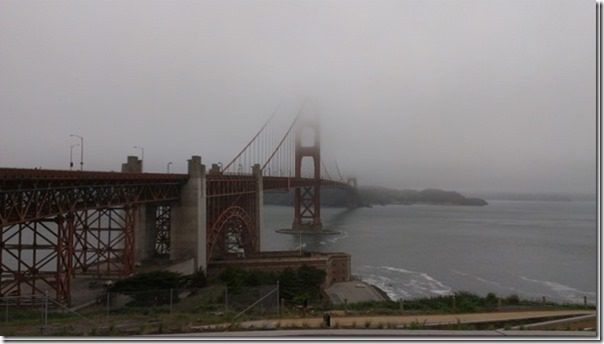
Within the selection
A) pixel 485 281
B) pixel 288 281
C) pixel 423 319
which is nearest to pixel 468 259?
pixel 485 281

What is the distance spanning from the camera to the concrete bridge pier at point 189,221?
32.9 ft

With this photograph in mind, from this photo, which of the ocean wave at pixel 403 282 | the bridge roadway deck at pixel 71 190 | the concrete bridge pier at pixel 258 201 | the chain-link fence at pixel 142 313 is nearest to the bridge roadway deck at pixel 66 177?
the bridge roadway deck at pixel 71 190

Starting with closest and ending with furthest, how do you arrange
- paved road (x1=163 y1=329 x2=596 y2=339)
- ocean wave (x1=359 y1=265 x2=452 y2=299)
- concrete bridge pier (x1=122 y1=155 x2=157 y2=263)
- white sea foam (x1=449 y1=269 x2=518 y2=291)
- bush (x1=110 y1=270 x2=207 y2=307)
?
paved road (x1=163 y1=329 x2=596 y2=339), bush (x1=110 y1=270 x2=207 y2=307), concrete bridge pier (x1=122 y1=155 x2=157 y2=263), ocean wave (x1=359 y1=265 x2=452 y2=299), white sea foam (x1=449 y1=269 x2=518 y2=291)

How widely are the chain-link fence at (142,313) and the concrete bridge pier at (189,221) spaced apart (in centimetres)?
396

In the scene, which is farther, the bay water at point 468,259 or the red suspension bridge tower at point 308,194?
the red suspension bridge tower at point 308,194

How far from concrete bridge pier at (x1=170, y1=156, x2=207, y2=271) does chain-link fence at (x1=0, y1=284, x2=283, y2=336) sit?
3956 millimetres

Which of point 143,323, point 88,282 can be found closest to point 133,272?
point 88,282

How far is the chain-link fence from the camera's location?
3195 mm

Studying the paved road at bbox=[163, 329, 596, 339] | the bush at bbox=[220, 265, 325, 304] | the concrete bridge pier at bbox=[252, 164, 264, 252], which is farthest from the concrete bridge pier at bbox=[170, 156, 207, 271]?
the paved road at bbox=[163, 329, 596, 339]

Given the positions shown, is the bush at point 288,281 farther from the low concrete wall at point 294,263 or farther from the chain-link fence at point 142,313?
the chain-link fence at point 142,313

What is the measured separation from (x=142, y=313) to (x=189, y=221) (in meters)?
5.96

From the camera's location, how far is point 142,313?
4.16 metres

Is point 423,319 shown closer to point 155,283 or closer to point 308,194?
point 155,283

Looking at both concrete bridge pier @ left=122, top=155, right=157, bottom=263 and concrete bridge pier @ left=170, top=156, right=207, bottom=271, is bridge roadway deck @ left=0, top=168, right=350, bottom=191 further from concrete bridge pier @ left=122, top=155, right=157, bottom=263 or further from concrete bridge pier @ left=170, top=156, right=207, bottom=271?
concrete bridge pier @ left=122, top=155, right=157, bottom=263
